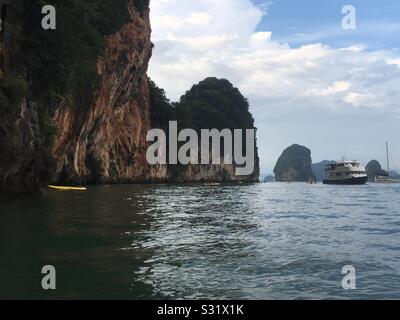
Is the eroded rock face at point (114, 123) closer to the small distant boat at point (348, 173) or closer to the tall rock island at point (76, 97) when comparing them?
the tall rock island at point (76, 97)

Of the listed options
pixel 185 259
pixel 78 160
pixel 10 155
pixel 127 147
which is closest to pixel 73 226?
pixel 185 259

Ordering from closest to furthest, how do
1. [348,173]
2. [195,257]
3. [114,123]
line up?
1. [195,257]
2. [114,123]
3. [348,173]

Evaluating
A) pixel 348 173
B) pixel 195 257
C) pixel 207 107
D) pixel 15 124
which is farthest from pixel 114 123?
pixel 195 257

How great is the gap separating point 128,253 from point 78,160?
4663 centimetres

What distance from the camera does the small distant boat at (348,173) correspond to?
85756 millimetres

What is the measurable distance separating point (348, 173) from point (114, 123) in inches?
1878

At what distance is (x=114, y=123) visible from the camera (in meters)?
68.0

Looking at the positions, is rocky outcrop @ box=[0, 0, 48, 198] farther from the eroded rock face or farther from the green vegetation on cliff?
the green vegetation on cliff

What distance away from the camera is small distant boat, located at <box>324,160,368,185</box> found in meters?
85.8

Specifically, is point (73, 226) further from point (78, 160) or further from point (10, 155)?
point (78, 160)

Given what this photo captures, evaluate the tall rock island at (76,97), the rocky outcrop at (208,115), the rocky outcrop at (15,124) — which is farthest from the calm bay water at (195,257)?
the rocky outcrop at (208,115)

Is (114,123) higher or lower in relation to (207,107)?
lower

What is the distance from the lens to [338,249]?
11.5 metres

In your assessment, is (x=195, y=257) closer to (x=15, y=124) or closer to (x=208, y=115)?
(x=15, y=124)
